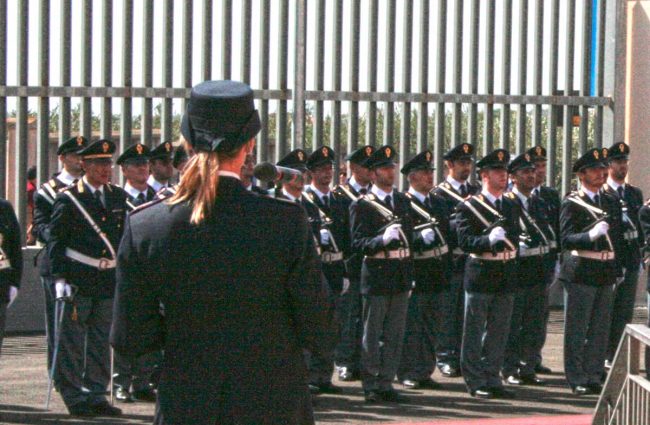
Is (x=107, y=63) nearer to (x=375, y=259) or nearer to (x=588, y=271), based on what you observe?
(x=375, y=259)

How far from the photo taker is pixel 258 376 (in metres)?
3.90

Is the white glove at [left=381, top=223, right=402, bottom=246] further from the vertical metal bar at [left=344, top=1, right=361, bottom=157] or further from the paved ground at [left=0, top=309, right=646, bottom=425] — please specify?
the vertical metal bar at [left=344, top=1, right=361, bottom=157]

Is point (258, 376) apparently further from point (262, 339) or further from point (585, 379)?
Answer: point (585, 379)

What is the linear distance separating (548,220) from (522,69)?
489 centimetres

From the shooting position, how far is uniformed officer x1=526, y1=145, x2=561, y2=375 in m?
11.0

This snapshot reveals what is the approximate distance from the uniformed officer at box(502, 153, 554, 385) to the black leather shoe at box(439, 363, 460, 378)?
46 cm

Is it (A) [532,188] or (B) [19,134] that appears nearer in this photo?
(A) [532,188]

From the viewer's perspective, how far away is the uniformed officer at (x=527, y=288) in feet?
35.0

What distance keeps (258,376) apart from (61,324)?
526 cm

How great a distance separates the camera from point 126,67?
46.4ft

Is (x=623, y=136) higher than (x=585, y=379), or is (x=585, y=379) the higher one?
(x=623, y=136)

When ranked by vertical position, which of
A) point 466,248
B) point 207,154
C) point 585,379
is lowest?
point 585,379

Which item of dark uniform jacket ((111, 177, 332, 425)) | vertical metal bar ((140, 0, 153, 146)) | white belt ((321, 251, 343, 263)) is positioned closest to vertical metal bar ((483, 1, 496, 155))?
vertical metal bar ((140, 0, 153, 146))

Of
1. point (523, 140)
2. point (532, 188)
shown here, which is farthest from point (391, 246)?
point (523, 140)
